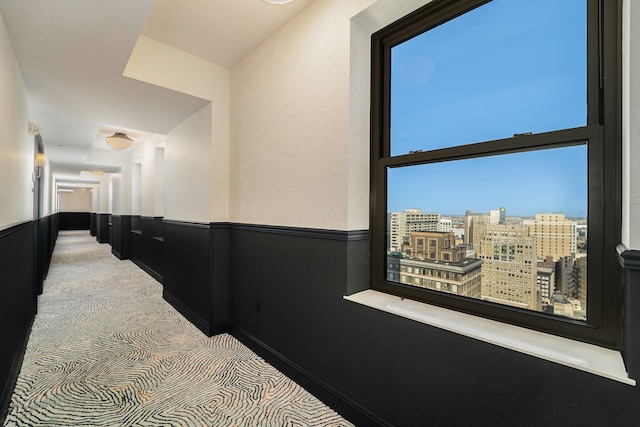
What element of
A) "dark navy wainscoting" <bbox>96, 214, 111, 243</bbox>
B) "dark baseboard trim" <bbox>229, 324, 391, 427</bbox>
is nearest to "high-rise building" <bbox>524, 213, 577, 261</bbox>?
"dark baseboard trim" <bbox>229, 324, 391, 427</bbox>

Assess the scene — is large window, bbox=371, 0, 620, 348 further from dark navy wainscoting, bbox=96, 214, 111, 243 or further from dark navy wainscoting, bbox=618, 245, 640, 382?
dark navy wainscoting, bbox=96, 214, 111, 243

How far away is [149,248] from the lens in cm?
535

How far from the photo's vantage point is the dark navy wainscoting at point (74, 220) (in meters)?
16.0

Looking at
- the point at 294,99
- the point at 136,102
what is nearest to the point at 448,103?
the point at 294,99

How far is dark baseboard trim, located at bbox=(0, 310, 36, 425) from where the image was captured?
5.36 feet

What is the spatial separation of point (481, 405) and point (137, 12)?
268cm

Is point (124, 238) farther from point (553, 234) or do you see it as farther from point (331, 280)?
point (553, 234)

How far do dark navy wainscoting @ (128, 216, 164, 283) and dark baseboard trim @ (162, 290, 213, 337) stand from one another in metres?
1.10

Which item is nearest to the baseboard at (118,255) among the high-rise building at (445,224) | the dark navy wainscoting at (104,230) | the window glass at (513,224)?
the dark navy wainscoting at (104,230)

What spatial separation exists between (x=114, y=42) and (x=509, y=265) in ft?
9.00

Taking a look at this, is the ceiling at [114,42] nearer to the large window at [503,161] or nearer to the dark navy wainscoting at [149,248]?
Answer: the large window at [503,161]

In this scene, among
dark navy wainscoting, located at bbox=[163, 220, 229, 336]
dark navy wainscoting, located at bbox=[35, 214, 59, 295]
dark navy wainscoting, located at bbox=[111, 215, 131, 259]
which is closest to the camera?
dark navy wainscoting, located at bbox=[163, 220, 229, 336]

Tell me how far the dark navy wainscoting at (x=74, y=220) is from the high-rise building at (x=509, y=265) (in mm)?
20777

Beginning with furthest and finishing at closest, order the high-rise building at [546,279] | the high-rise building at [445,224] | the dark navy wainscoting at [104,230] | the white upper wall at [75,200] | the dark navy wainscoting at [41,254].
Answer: the white upper wall at [75,200] → the dark navy wainscoting at [104,230] → the dark navy wainscoting at [41,254] → the high-rise building at [445,224] → the high-rise building at [546,279]
